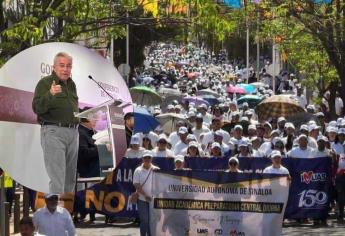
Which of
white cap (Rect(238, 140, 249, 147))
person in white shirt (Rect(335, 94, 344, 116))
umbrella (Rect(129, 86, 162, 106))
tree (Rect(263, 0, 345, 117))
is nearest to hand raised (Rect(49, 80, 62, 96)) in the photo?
white cap (Rect(238, 140, 249, 147))

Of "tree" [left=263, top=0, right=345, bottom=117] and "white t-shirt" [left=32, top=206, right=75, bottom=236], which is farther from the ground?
"tree" [left=263, top=0, right=345, bottom=117]

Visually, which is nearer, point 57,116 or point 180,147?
point 57,116

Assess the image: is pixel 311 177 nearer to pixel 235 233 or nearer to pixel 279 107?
pixel 235 233

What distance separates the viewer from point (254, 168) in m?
17.7

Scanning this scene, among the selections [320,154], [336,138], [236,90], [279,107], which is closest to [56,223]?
[320,154]

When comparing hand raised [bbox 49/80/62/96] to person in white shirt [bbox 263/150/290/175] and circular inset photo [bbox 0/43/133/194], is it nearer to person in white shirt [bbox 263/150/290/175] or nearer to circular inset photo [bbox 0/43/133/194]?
circular inset photo [bbox 0/43/133/194]

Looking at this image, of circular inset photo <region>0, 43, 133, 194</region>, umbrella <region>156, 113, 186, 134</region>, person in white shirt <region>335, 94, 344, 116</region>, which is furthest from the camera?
person in white shirt <region>335, 94, 344, 116</region>

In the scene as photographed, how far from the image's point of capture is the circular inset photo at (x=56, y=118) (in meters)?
7.78

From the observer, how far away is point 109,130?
805cm

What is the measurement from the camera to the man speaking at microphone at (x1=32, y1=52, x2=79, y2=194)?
307 inches

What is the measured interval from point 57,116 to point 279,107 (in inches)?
822

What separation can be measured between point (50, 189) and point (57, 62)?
39.7 inches

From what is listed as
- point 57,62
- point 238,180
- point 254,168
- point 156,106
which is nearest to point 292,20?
point 254,168

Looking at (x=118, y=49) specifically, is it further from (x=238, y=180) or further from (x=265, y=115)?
(x=238, y=180)
